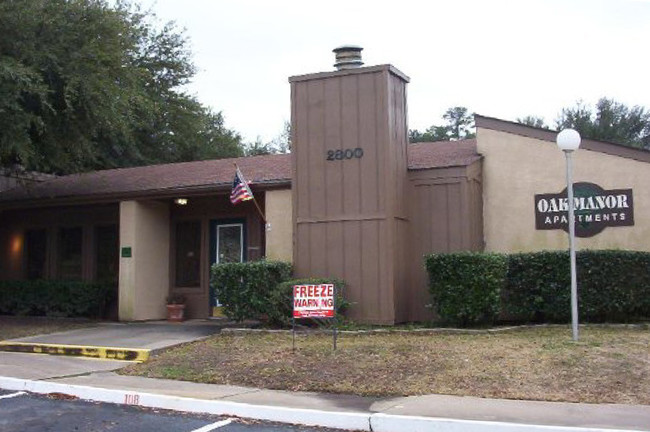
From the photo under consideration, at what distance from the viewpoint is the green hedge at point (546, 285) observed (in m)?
12.1

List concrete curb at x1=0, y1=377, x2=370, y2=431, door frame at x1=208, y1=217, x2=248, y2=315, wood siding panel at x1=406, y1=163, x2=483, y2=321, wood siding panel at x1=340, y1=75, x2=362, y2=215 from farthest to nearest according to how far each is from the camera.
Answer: door frame at x1=208, y1=217, x2=248, y2=315 < wood siding panel at x1=406, y1=163, x2=483, y2=321 < wood siding panel at x1=340, y1=75, x2=362, y2=215 < concrete curb at x1=0, y1=377, x2=370, y2=431

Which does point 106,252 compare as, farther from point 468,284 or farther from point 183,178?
point 468,284

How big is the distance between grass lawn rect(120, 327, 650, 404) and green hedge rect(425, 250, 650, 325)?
0.61 meters

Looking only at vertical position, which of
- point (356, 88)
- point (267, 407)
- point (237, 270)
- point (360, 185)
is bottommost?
point (267, 407)

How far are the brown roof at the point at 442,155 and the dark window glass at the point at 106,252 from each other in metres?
8.25

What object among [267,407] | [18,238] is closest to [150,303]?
[18,238]

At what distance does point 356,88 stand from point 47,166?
26.4 feet

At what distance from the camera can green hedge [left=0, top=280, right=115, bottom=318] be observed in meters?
17.2

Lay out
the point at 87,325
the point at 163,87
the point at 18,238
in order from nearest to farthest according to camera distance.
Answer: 1. the point at 87,325
2. the point at 18,238
3. the point at 163,87

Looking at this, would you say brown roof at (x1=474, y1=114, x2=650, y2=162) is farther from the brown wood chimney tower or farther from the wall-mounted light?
the wall-mounted light

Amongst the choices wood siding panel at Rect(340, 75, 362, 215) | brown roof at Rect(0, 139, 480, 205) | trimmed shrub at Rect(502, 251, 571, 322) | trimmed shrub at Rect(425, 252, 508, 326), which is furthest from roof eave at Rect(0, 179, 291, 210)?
trimmed shrub at Rect(502, 251, 571, 322)

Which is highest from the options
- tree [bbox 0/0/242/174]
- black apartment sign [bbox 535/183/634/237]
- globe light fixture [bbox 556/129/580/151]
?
tree [bbox 0/0/242/174]

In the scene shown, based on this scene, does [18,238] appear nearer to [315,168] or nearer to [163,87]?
[315,168]

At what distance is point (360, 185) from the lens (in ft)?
45.1
